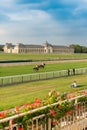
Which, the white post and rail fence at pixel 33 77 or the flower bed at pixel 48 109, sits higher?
the flower bed at pixel 48 109

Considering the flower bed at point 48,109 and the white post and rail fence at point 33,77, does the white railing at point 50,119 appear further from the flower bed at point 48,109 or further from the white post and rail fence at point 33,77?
the white post and rail fence at point 33,77

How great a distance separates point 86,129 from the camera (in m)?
11.0

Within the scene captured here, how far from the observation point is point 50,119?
27.0 ft

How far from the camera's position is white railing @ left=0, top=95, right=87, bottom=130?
268 inches

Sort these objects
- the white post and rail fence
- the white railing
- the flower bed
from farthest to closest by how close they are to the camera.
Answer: the white post and rail fence
the flower bed
the white railing

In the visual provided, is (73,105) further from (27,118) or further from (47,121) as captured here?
(27,118)

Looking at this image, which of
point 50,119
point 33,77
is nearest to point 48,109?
point 50,119

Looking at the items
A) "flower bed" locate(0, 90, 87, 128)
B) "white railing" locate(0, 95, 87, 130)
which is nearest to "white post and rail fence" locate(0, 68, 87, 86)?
"white railing" locate(0, 95, 87, 130)

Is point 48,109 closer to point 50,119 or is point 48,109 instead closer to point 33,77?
point 50,119

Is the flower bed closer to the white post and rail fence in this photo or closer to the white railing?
the white railing

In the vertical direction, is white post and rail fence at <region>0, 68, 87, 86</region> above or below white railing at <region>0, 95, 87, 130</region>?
below

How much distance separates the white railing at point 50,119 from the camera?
681 cm

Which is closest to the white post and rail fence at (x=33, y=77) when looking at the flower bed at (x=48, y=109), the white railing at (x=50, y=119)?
the white railing at (x=50, y=119)

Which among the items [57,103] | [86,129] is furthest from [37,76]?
[57,103]
